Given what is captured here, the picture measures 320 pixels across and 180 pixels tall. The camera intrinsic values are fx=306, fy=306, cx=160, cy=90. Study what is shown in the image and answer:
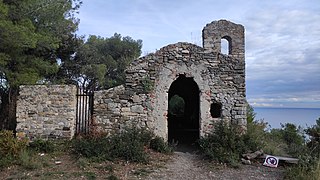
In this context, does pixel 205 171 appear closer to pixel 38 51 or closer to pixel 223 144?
pixel 223 144

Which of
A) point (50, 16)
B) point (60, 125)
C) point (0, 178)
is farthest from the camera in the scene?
point (50, 16)

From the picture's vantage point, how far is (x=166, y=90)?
10.3 meters

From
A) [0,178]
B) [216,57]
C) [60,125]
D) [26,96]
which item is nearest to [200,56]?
[216,57]

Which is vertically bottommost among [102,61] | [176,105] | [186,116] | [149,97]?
[186,116]

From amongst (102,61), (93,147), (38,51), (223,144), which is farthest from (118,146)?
(102,61)

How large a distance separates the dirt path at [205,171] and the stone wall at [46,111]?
12.1 ft

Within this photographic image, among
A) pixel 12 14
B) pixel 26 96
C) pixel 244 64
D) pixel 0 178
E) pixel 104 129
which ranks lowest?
pixel 0 178

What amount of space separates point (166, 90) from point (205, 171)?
3203mm

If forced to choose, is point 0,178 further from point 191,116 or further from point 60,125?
point 191,116

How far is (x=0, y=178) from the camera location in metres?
7.16

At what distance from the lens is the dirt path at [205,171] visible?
756cm

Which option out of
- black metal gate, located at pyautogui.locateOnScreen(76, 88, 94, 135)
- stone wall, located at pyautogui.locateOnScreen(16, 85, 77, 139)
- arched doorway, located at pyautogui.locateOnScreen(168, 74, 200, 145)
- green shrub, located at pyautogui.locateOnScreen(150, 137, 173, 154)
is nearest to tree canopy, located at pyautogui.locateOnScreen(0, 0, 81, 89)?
stone wall, located at pyautogui.locateOnScreen(16, 85, 77, 139)

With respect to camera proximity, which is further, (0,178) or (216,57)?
(216,57)

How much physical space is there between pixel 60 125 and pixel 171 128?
7847 mm
